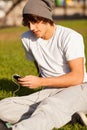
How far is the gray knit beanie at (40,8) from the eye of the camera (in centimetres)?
539

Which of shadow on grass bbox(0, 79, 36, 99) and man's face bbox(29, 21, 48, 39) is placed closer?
man's face bbox(29, 21, 48, 39)

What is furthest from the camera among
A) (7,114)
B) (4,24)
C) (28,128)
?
(4,24)

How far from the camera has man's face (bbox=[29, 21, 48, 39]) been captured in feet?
18.0

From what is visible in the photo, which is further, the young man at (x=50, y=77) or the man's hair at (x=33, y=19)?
the man's hair at (x=33, y=19)

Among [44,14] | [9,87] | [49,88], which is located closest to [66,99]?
[49,88]

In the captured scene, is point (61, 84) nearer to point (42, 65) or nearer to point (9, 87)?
point (42, 65)

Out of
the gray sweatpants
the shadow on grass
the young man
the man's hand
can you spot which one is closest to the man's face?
the young man

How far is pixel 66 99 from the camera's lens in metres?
5.27

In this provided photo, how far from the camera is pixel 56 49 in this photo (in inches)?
221

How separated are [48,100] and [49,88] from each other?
67 centimetres

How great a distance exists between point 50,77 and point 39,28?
614 millimetres

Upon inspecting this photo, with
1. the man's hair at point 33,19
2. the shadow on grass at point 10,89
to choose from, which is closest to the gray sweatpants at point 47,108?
the man's hair at point 33,19

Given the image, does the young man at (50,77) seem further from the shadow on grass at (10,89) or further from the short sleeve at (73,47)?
the shadow on grass at (10,89)

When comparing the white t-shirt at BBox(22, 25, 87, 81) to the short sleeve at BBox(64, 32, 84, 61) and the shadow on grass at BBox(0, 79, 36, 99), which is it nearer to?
the short sleeve at BBox(64, 32, 84, 61)
